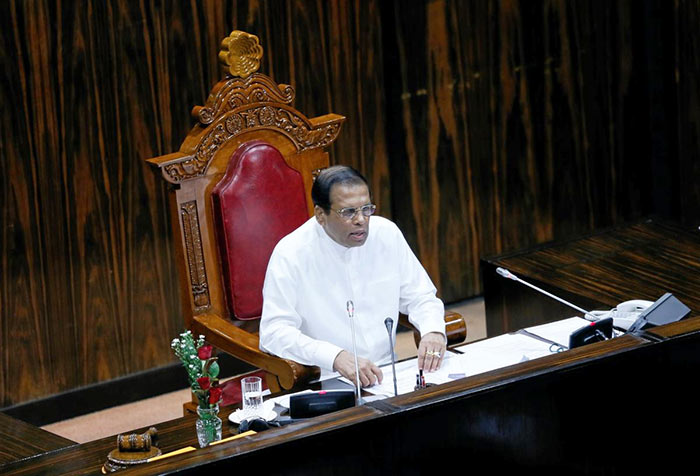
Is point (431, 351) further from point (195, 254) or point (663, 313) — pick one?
point (195, 254)

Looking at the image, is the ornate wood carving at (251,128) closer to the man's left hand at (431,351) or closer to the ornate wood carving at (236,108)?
the ornate wood carving at (236,108)

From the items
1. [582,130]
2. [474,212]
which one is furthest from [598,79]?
[474,212]

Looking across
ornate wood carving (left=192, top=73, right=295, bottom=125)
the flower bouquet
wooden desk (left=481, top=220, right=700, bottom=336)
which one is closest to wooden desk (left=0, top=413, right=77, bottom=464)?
the flower bouquet

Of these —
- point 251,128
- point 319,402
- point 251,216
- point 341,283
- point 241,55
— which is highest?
point 241,55

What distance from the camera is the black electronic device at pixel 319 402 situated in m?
2.77

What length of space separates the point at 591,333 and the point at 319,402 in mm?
700

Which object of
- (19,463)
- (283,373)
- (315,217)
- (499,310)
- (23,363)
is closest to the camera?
(19,463)

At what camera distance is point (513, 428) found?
2.45m

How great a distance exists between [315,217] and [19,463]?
4.36ft

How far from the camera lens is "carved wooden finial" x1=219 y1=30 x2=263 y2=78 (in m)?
3.57

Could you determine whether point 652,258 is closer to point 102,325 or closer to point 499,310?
point 499,310

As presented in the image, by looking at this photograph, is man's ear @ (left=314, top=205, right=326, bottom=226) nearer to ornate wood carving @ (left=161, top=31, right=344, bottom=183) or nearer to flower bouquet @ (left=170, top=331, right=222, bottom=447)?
ornate wood carving @ (left=161, top=31, right=344, bottom=183)

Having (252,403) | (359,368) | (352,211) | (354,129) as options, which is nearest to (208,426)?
(252,403)

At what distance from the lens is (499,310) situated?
13.4 feet
